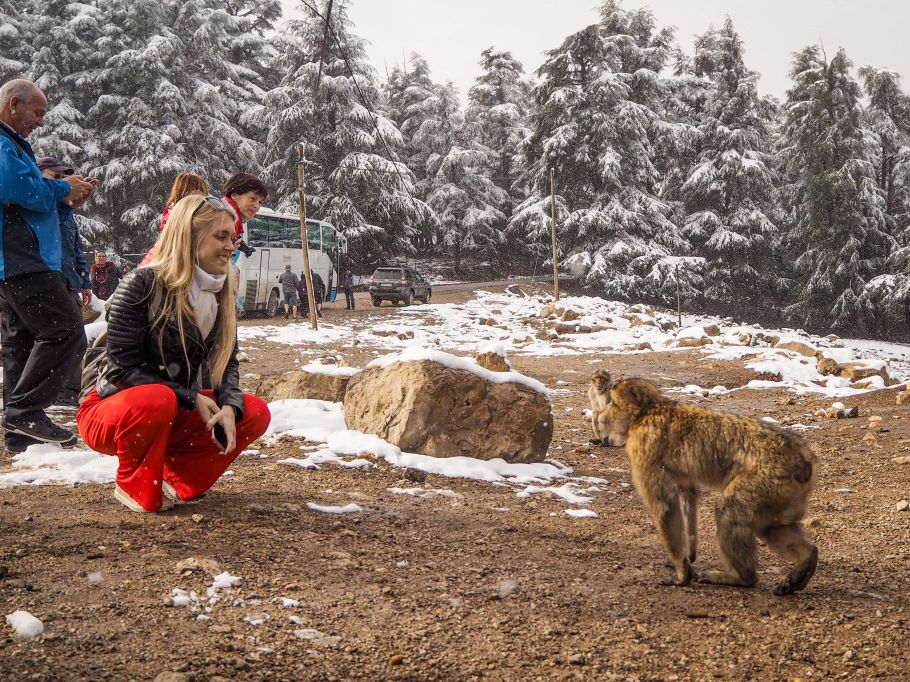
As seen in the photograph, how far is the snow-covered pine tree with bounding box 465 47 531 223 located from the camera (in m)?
48.8

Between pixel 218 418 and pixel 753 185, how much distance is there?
38321mm

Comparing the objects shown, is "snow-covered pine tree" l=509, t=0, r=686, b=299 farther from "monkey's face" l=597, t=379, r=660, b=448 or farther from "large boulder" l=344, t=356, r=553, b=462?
"monkey's face" l=597, t=379, r=660, b=448

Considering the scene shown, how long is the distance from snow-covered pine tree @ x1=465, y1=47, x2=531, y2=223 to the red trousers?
149ft

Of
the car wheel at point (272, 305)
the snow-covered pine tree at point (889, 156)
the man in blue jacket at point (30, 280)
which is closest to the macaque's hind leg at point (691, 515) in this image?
the man in blue jacket at point (30, 280)

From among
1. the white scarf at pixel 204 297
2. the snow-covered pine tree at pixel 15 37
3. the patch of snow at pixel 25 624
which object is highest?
the snow-covered pine tree at pixel 15 37

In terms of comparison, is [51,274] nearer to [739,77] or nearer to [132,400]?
[132,400]

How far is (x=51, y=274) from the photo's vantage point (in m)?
5.04

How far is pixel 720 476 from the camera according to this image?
335 centimetres

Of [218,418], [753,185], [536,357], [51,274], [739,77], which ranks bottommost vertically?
[536,357]

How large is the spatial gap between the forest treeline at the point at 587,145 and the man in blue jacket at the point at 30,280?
24163 millimetres

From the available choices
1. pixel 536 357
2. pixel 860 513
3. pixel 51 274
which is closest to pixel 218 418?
pixel 51 274

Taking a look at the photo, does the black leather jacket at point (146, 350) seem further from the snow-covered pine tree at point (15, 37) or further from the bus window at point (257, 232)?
the snow-covered pine tree at point (15, 37)

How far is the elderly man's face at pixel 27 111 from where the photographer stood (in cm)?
492

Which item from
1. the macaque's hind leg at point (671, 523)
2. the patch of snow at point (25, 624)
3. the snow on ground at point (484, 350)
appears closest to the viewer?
the patch of snow at point (25, 624)
